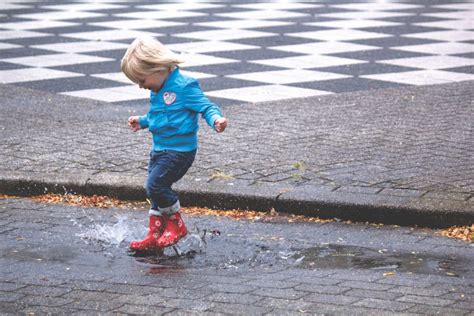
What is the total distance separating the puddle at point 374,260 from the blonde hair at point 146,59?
3.72 ft

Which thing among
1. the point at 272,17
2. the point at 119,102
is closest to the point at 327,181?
the point at 119,102

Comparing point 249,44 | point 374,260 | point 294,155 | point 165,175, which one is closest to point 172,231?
point 165,175

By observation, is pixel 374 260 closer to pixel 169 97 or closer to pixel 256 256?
pixel 256 256

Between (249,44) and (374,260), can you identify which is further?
(249,44)

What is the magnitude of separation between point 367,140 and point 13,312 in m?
3.60

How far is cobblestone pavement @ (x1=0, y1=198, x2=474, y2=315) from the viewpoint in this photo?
174 inches

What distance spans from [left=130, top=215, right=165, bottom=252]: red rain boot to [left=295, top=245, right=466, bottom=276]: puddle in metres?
0.71

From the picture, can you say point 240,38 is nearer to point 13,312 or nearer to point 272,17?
point 272,17

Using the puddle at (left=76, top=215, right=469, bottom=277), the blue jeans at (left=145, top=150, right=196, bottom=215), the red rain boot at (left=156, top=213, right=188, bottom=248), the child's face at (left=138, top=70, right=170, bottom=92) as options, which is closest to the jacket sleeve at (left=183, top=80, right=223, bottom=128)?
the child's face at (left=138, top=70, right=170, bottom=92)

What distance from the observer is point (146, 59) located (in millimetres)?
5219

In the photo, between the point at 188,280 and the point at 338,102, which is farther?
the point at 338,102

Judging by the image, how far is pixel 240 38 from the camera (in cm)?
1253

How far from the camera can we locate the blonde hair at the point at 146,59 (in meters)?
5.21

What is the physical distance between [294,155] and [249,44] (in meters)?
5.31
